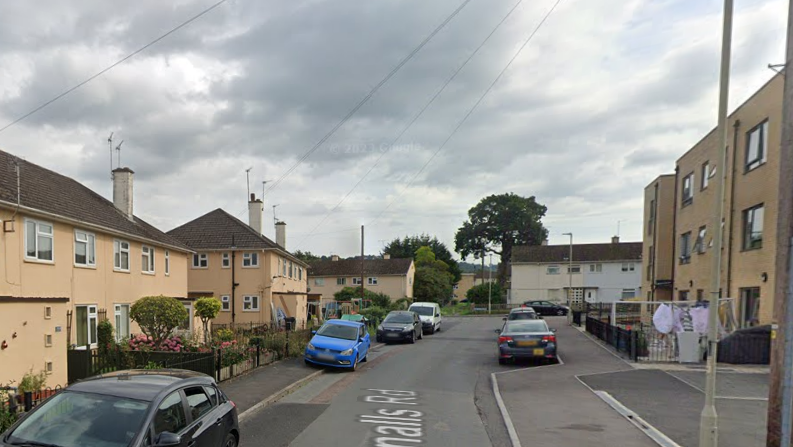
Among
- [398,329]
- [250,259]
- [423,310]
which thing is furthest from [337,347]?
[250,259]

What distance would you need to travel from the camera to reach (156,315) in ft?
56.0

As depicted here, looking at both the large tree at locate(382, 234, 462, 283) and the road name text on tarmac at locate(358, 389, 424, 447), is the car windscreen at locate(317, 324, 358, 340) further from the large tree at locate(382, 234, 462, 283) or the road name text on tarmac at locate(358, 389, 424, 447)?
the large tree at locate(382, 234, 462, 283)

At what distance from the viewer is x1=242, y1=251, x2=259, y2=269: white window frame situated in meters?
32.8

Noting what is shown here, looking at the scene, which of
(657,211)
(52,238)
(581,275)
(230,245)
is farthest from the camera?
(581,275)

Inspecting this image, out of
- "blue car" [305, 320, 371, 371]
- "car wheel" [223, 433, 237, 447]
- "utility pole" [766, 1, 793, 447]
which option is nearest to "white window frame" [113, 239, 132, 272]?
"blue car" [305, 320, 371, 371]

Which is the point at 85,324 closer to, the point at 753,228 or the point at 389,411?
the point at 389,411

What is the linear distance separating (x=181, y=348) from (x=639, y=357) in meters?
14.1

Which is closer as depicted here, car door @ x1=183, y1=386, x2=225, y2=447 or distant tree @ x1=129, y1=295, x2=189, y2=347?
car door @ x1=183, y1=386, x2=225, y2=447

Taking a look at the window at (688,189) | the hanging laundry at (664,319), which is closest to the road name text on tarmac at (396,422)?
the hanging laundry at (664,319)

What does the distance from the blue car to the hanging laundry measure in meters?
9.70

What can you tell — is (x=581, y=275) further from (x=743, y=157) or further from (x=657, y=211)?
(x=743, y=157)

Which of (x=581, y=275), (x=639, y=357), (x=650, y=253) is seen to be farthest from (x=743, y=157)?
(x=581, y=275)

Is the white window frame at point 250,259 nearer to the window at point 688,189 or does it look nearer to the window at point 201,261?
the window at point 201,261

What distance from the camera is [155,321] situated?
674 inches
